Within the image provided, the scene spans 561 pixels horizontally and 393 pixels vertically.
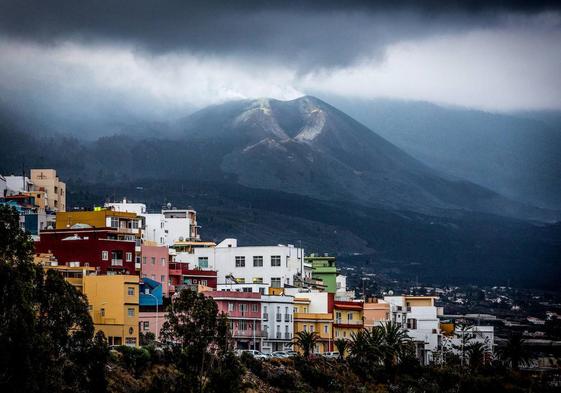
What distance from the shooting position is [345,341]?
121 meters

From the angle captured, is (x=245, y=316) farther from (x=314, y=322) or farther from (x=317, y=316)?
(x=317, y=316)

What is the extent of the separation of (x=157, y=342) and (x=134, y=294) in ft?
13.9

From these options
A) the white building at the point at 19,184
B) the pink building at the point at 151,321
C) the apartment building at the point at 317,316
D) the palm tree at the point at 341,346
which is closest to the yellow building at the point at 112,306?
the pink building at the point at 151,321

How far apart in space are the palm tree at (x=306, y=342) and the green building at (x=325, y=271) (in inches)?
1327

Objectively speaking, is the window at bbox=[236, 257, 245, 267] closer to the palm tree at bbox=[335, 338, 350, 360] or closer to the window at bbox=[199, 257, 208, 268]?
the window at bbox=[199, 257, 208, 268]

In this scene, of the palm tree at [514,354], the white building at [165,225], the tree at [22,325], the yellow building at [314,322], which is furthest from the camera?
the white building at [165,225]

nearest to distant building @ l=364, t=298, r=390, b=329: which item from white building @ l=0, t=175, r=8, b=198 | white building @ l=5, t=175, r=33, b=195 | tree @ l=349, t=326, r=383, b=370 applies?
tree @ l=349, t=326, r=383, b=370

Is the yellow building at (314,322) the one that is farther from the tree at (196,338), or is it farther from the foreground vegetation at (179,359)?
the tree at (196,338)

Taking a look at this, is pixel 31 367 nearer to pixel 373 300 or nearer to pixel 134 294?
pixel 134 294

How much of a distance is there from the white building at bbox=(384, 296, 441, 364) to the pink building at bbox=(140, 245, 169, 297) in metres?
31.3

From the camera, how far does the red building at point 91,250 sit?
108 metres

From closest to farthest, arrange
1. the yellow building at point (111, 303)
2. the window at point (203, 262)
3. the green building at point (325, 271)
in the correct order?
the yellow building at point (111, 303), the window at point (203, 262), the green building at point (325, 271)

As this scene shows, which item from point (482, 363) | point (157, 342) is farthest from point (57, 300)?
point (482, 363)

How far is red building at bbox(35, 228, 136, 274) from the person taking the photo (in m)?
108
